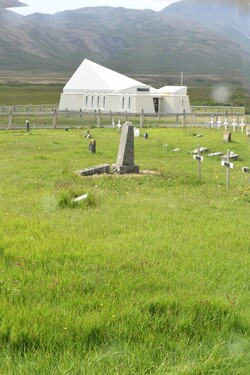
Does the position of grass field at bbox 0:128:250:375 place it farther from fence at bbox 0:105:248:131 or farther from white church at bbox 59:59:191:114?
white church at bbox 59:59:191:114

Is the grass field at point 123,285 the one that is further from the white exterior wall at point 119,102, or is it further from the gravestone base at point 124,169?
the white exterior wall at point 119,102

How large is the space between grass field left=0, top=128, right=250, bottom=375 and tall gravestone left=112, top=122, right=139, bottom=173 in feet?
10.3

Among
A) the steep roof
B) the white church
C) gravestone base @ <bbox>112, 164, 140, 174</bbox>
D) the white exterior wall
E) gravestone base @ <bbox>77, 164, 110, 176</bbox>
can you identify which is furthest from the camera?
the steep roof

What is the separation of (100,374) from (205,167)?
34.6 ft

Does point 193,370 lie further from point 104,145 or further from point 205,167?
point 104,145

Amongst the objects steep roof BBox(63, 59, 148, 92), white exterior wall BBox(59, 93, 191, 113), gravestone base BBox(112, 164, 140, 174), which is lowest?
gravestone base BBox(112, 164, 140, 174)

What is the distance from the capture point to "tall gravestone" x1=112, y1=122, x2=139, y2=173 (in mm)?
10953

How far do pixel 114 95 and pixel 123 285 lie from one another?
37.8m

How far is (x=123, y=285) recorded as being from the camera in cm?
333

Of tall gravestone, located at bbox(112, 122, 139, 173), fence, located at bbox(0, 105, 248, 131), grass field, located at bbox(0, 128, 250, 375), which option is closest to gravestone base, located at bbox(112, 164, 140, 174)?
tall gravestone, located at bbox(112, 122, 139, 173)

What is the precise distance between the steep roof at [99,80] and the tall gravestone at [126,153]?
90.6ft

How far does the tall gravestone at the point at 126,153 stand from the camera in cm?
1095

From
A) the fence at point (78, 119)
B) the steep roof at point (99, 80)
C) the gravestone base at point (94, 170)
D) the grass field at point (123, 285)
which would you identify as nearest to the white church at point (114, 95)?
the steep roof at point (99, 80)

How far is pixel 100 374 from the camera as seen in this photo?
218 cm
